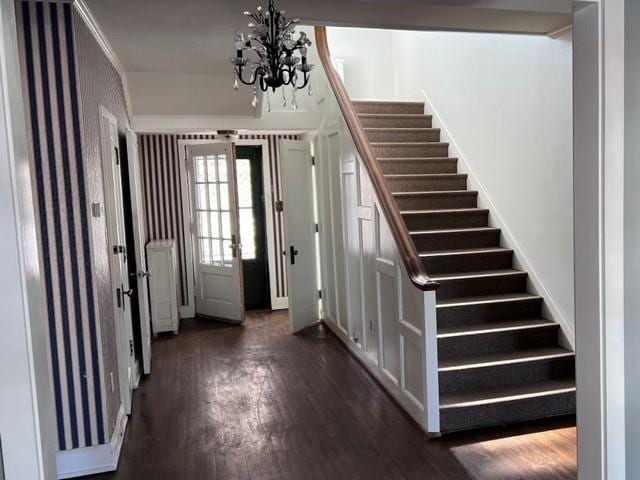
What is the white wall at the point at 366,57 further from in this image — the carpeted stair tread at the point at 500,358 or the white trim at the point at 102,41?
the carpeted stair tread at the point at 500,358

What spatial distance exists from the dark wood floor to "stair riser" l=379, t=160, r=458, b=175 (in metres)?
1.88

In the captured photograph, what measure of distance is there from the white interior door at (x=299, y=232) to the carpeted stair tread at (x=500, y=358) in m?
2.50

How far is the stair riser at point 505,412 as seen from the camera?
334 centimetres

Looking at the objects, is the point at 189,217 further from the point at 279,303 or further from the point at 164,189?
the point at 279,303

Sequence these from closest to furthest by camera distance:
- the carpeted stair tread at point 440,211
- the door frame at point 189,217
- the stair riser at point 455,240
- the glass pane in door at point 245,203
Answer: the stair riser at point 455,240, the carpeted stair tread at point 440,211, the door frame at point 189,217, the glass pane in door at point 245,203

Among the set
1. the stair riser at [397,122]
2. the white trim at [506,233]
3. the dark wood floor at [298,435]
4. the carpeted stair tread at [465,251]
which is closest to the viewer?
the dark wood floor at [298,435]

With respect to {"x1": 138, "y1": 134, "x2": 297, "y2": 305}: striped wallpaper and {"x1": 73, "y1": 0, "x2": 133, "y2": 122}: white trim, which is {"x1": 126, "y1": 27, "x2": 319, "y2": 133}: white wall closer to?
{"x1": 73, "y1": 0, "x2": 133, "y2": 122}: white trim

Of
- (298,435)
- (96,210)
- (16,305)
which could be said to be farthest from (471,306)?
(16,305)

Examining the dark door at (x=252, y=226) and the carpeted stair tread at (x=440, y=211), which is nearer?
the carpeted stair tread at (x=440, y=211)

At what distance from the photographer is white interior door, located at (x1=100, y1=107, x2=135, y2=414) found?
349 centimetres

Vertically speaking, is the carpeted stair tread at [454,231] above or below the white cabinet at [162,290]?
above

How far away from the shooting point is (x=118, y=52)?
Result: 410 cm

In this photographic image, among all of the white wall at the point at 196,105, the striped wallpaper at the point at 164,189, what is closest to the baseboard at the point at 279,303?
the striped wallpaper at the point at 164,189

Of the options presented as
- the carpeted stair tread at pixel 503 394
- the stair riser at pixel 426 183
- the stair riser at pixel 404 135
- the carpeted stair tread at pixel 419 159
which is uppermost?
the stair riser at pixel 404 135
